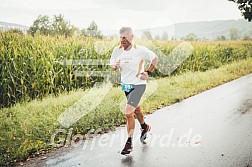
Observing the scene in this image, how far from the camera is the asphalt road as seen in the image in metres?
4.37

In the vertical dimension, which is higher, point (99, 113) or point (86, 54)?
point (86, 54)

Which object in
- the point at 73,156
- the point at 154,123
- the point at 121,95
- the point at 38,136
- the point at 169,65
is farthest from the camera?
the point at 169,65

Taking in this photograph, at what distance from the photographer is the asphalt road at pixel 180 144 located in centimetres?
437

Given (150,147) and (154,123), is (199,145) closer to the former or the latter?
(150,147)

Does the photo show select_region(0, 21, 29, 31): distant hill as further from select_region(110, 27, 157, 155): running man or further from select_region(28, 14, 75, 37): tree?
A: select_region(110, 27, 157, 155): running man

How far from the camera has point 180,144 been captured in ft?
16.8

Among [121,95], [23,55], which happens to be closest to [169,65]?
[121,95]

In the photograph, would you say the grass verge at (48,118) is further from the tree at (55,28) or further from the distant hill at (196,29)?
the tree at (55,28)

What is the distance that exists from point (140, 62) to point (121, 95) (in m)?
4.03

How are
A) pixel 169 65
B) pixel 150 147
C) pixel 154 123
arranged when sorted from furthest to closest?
pixel 169 65 < pixel 154 123 < pixel 150 147

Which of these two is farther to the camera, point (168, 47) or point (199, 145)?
point (168, 47)

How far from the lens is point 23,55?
8.73 m

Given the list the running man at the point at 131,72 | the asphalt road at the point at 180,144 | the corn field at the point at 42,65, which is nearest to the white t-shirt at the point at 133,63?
the running man at the point at 131,72

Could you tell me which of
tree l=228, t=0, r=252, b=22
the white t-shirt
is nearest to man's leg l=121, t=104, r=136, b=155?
the white t-shirt
